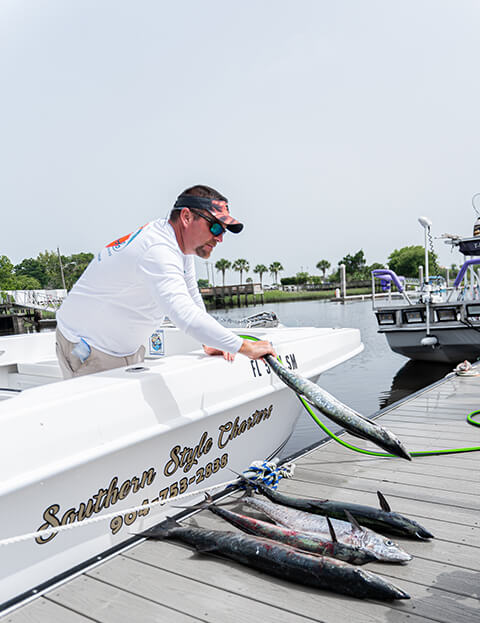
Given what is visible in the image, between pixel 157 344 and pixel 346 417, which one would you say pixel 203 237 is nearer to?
pixel 346 417

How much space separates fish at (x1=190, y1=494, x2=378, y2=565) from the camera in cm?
229

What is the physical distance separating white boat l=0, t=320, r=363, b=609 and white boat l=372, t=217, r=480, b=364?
29.3ft

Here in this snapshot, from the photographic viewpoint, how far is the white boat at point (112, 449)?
2109mm

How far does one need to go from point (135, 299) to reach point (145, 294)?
Answer: 6 cm

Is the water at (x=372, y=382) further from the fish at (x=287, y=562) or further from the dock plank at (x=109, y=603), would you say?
the dock plank at (x=109, y=603)

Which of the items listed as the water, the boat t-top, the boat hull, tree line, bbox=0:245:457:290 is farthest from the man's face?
tree line, bbox=0:245:457:290

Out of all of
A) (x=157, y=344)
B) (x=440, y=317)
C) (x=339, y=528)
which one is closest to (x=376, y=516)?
(x=339, y=528)

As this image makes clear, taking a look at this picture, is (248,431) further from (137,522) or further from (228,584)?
(228,584)

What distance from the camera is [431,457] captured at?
157 inches

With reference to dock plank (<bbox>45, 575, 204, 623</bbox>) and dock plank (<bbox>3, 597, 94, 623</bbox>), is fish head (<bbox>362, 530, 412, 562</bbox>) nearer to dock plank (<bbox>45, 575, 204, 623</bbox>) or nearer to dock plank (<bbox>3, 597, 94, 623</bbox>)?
dock plank (<bbox>45, 575, 204, 623</bbox>)

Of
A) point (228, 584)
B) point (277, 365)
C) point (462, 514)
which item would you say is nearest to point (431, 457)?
point (462, 514)

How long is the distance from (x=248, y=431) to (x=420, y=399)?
3.47m

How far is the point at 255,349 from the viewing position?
103 inches

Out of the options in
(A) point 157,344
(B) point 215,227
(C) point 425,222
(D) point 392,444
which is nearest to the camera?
(D) point 392,444
